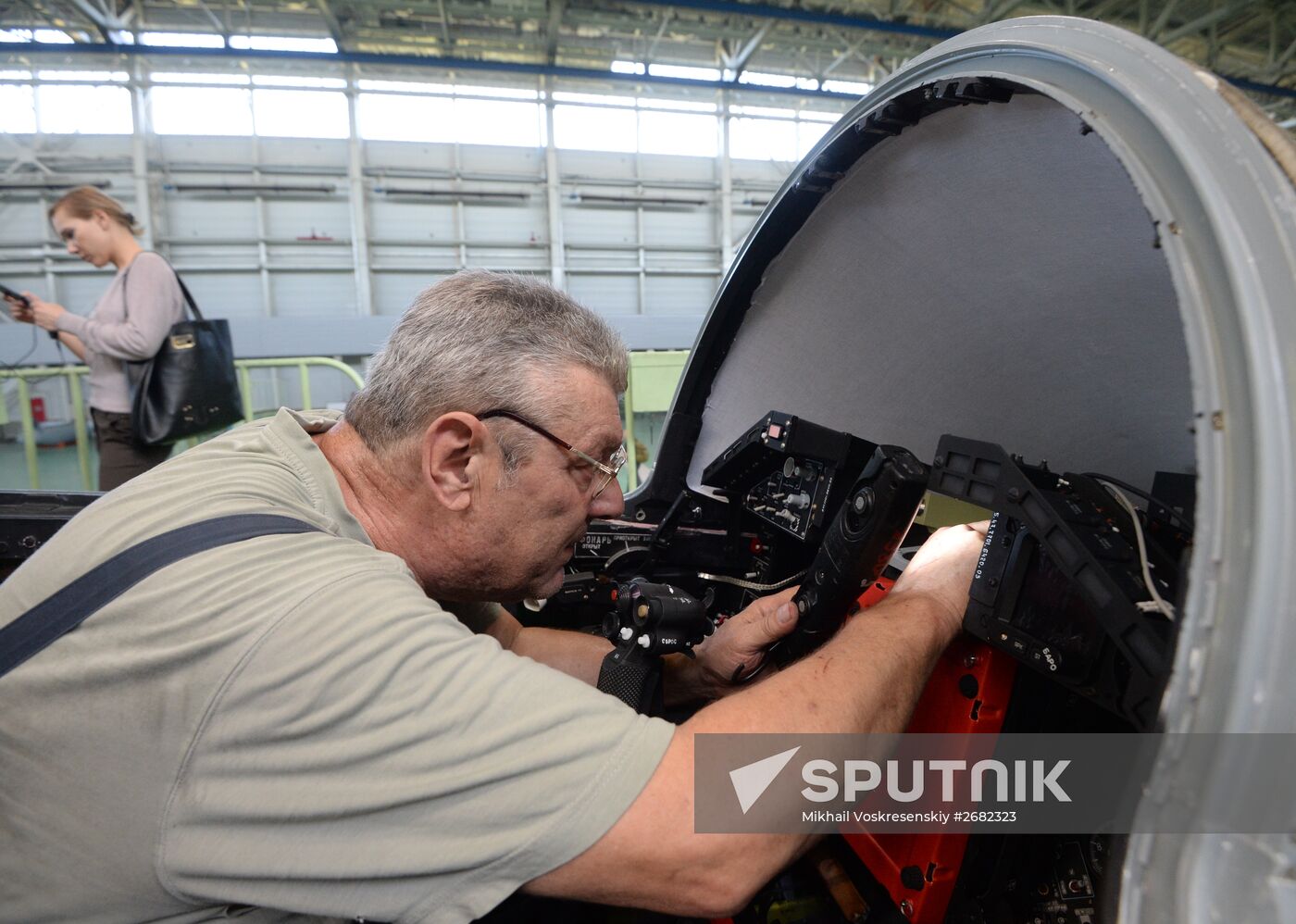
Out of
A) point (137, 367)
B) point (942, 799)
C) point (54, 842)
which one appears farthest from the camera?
point (137, 367)

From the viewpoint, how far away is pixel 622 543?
79.6 inches

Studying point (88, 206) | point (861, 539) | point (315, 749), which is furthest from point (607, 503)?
point (88, 206)

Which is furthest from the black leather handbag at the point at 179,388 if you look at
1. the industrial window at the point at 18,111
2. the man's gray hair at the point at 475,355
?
the industrial window at the point at 18,111

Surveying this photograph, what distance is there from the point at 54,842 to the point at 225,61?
9.24m

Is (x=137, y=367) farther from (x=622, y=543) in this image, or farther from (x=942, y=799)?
(x=942, y=799)

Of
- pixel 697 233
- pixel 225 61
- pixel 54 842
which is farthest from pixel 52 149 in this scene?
pixel 54 842

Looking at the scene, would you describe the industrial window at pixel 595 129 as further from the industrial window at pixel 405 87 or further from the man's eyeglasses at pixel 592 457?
the man's eyeglasses at pixel 592 457

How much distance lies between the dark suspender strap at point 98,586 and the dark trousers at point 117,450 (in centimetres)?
230

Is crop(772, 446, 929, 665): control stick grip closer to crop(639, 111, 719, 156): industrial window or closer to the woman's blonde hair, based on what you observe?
the woman's blonde hair

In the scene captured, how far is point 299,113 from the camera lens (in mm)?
8430

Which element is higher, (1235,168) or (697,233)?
(697,233)

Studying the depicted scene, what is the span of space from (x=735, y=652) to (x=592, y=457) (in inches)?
19.6

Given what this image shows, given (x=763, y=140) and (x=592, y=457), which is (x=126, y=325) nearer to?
(x=592, y=457)

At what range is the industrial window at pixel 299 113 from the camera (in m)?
8.32
